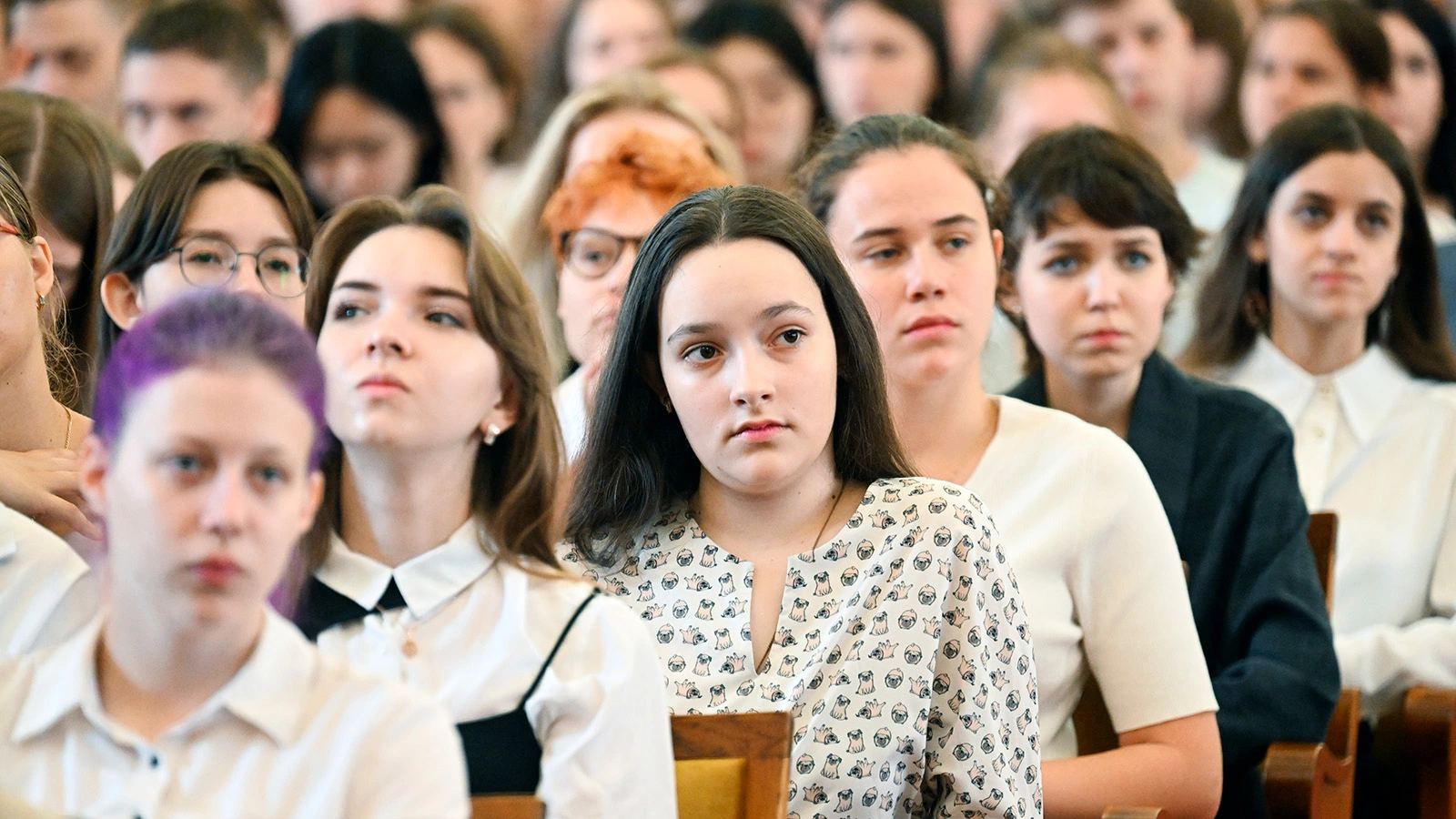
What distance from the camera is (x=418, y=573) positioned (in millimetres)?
1854

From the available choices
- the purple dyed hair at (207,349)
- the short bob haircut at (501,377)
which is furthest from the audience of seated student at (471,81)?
the purple dyed hair at (207,349)

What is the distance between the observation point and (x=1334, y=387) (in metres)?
3.16

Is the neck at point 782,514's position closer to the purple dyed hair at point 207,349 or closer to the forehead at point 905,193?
the forehead at point 905,193

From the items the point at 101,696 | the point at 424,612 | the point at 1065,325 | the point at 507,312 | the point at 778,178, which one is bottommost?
the point at 101,696

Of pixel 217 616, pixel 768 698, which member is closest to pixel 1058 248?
pixel 768 698

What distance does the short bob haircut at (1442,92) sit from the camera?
4.69m

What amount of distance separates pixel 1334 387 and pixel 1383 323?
0.17 meters

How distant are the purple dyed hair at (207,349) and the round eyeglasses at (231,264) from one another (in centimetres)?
87

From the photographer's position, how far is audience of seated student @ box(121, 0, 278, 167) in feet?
12.4

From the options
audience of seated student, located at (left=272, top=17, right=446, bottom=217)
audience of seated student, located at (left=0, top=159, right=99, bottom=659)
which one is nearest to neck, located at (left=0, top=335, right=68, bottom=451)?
audience of seated student, located at (left=0, top=159, right=99, bottom=659)

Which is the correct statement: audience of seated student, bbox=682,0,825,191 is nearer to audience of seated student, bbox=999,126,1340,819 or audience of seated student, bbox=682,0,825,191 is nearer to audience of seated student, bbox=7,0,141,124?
audience of seated student, bbox=7,0,141,124

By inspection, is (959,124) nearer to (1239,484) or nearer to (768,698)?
(1239,484)

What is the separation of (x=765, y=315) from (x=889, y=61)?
280cm

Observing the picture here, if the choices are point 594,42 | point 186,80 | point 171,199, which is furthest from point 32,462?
point 594,42
